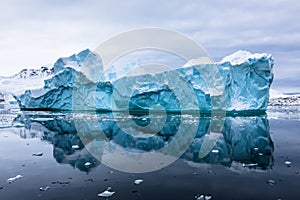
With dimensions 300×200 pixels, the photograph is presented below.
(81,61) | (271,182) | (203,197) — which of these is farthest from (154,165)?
(81,61)

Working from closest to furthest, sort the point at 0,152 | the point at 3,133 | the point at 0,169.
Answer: the point at 0,169, the point at 0,152, the point at 3,133

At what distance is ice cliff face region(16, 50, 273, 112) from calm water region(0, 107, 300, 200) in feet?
34.0

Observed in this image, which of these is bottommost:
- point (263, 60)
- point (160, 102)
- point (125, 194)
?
point (125, 194)

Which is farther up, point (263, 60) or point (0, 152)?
point (263, 60)

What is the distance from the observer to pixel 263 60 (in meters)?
21.5

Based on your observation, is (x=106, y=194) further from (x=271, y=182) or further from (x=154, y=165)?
(x=271, y=182)

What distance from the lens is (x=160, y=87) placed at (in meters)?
25.2

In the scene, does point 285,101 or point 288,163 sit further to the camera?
point 285,101

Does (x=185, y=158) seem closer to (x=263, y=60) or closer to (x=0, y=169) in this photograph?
(x=0, y=169)

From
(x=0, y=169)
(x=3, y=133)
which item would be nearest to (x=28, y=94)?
(x=3, y=133)

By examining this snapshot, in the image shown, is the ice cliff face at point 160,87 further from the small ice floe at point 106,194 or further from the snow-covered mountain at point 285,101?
the snow-covered mountain at point 285,101

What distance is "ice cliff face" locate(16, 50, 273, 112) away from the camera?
72.9 ft

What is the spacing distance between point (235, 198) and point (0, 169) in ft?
18.6

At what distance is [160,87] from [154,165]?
18019 millimetres
